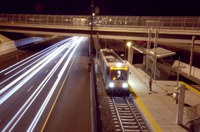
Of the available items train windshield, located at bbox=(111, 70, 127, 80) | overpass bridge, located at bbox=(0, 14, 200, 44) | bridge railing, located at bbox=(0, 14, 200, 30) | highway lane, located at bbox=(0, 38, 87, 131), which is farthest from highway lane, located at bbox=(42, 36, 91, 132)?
bridge railing, located at bbox=(0, 14, 200, 30)

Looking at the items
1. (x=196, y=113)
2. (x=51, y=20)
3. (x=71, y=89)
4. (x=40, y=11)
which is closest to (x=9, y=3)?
(x=40, y=11)

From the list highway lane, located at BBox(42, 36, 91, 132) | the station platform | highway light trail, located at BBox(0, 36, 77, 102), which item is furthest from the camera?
highway light trail, located at BBox(0, 36, 77, 102)

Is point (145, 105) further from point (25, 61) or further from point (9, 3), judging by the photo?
point (9, 3)

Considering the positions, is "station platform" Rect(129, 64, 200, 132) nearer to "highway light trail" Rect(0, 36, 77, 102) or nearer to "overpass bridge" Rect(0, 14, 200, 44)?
"overpass bridge" Rect(0, 14, 200, 44)

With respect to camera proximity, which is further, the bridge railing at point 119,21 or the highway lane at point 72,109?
the bridge railing at point 119,21

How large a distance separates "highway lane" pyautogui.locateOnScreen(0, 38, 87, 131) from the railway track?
5.80 metres

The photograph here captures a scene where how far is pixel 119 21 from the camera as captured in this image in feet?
139

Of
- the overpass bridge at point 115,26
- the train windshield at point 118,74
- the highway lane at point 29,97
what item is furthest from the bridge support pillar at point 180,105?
the overpass bridge at point 115,26

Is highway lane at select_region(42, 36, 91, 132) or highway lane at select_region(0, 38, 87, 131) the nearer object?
highway lane at select_region(42, 36, 91, 132)

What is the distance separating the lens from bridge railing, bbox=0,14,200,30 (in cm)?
3531

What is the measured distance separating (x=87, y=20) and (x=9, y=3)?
148ft

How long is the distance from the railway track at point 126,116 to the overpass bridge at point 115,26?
33.5 ft

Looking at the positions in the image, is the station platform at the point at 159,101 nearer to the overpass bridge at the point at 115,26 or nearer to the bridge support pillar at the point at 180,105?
the bridge support pillar at the point at 180,105

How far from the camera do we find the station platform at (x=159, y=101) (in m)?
18.7
